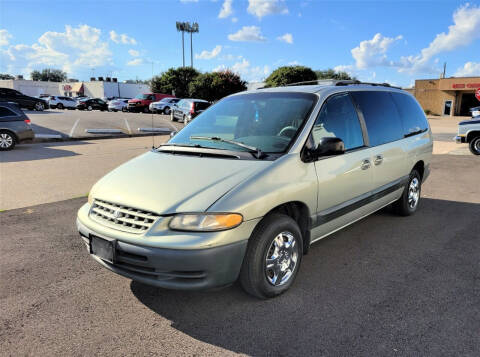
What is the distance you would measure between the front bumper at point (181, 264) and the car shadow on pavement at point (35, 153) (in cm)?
965

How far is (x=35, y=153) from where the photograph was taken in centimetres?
1202

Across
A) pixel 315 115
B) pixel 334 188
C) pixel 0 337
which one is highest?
pixel 315 115

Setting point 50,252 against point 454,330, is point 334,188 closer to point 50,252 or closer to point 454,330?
point 454,330

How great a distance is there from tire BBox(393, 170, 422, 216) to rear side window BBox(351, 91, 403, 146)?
0.85 m

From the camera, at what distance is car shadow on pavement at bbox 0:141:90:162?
36.0 feet

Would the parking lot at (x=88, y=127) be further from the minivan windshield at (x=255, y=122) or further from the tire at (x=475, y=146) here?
the minivan windshield at (x=255, y=122)

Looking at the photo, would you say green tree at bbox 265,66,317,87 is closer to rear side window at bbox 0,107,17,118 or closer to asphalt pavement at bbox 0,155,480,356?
rear side window at bbox 0,107,17,118

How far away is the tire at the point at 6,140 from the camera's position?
12.3 metres

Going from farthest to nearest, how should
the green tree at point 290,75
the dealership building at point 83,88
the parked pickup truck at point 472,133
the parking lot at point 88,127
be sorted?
the dealership building at point 83,88 < the green tree at point 290,75 < the parking lot at point 88,127 < the parked pickup truck at point 472,133

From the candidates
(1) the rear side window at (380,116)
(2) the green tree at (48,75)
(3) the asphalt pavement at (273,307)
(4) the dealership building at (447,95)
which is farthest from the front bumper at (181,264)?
(2) the green tree at (48,75)

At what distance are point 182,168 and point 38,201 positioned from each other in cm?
436

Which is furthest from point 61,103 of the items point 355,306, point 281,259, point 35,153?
point 355,306

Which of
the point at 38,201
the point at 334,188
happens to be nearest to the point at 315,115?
the point at 334,188

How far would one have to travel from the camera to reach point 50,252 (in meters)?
4.20
